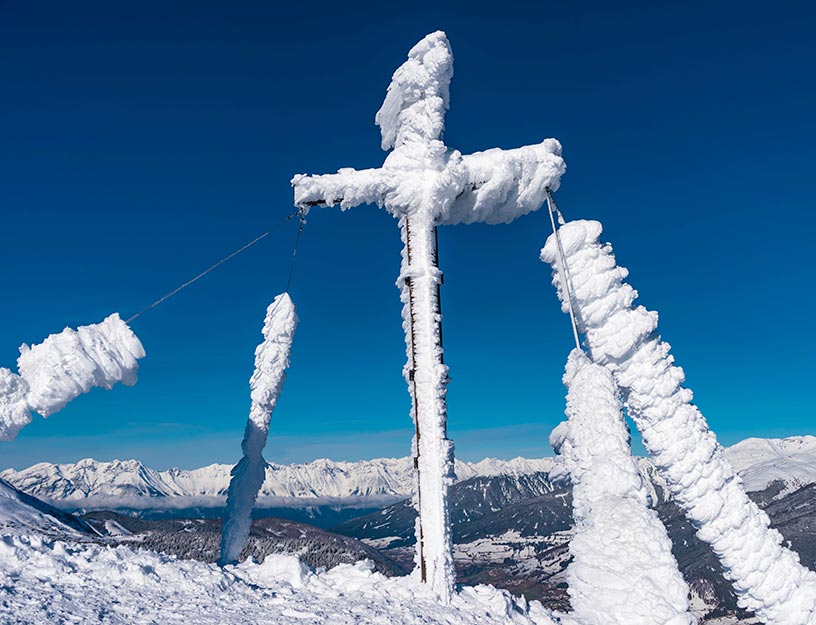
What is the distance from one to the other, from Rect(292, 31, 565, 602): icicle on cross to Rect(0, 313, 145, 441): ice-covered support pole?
19.4 ft

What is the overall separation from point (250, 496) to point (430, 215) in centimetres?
899

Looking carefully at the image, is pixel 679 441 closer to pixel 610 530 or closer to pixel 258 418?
pixel 610 530

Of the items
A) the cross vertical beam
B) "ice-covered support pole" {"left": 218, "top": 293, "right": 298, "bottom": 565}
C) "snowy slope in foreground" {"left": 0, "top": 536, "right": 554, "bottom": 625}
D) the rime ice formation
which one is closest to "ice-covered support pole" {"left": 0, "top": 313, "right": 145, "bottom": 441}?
"snowy slope in foreground" {"left": 0, "top": 536, "right": 554, "bottom": 625}

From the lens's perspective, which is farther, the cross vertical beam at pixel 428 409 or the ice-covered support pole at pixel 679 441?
the ice-covered support pole at pixel 679 441

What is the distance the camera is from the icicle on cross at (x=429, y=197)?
49.6 ft

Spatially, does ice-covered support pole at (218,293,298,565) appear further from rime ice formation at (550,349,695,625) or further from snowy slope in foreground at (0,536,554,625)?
rime ice formation at (550,349,695,625)

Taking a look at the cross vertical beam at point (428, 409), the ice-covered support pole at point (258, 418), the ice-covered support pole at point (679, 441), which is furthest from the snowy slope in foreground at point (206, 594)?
the ice-covered support pole at point (679, 441)

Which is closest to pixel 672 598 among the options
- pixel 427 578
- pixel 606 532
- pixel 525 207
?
pixel 606 532

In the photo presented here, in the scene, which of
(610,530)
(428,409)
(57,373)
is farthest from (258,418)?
(610,530)

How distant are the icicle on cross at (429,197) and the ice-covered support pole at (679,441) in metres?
2.35

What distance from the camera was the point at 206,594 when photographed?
1214 cm

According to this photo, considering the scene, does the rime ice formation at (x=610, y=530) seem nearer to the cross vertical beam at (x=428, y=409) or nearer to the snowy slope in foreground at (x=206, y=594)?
the snowy slope in foreground at (x=206, y=594)

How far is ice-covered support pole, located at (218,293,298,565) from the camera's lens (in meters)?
17.4

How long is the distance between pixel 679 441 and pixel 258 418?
10.8 metres
